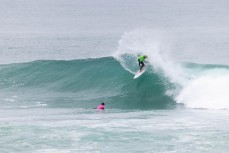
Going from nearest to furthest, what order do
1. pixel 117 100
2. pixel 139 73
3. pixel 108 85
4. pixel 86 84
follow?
pixel 117 100
pixel 139 73
pixel 108 85
pixel 86 84

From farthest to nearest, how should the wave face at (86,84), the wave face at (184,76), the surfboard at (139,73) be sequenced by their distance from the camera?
the surfboard at (139,73) → the wave face at (86,84) → the wave face at (184,76)

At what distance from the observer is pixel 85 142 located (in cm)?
2017

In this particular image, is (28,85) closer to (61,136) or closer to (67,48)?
(61,136)

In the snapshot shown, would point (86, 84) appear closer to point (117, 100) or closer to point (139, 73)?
point (139, 73)

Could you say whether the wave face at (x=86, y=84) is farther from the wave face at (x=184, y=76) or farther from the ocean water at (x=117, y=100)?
the wave face at (x=184, y=76)

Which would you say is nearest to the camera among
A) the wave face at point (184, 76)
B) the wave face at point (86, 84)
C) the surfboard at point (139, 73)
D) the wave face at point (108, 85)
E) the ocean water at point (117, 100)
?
the ocean water at point (117, 100)

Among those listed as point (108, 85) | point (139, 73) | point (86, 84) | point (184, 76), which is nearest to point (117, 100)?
point (139, 73)

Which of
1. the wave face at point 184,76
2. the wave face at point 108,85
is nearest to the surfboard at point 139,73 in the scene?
the wave face at point 108,85

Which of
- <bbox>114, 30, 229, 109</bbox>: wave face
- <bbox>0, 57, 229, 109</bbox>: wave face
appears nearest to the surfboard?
<bbox>0, 57, 229, 109</bbox>: wave face

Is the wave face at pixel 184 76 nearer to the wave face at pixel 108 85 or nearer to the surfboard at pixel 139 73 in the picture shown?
the wave face at pixel 108 85

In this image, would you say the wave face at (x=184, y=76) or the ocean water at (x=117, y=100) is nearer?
the ocean water at (x=117, y=100)

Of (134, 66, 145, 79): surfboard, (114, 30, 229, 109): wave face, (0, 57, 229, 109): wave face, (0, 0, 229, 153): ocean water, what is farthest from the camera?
(134, 66, 145, 79): surfboard

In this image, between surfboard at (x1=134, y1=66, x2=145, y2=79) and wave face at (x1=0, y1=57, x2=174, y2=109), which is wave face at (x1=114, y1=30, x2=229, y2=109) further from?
surfboard at (x1=134, y1=66, x2=145, y2=79)

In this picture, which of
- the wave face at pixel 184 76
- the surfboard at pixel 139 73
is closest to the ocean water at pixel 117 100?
the wave face at pixel 184 76
